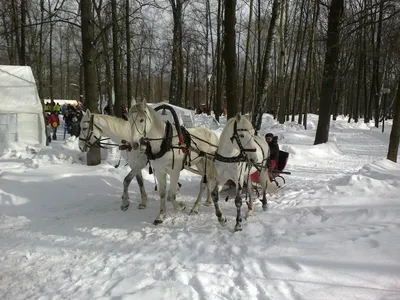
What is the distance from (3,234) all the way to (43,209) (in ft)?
4.08

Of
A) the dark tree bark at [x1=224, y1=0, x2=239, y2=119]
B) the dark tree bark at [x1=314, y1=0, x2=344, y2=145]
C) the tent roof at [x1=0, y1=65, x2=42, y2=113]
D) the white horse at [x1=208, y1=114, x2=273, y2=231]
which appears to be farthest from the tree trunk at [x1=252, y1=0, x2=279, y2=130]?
the tent roof at [x1=0, y1=65, x2=42, y2=113]

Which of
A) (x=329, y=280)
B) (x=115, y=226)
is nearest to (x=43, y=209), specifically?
(x=115, y=226)

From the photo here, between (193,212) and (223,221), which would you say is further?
(193,212)

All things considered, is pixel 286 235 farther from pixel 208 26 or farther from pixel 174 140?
pixel 208 26

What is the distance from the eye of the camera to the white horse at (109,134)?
6.29 m

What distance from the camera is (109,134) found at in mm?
6441

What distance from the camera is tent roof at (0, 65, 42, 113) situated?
13.8m

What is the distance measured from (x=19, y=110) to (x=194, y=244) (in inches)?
479

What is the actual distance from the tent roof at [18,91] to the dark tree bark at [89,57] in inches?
244

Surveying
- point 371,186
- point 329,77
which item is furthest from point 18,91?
point 371,186

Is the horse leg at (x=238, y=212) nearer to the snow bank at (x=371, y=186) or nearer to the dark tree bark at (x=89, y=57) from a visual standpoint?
the snow bank at (x=371, y=186)

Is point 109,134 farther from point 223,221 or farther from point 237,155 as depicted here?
point 223,221

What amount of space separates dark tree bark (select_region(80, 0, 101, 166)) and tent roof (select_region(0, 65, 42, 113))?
244 inches

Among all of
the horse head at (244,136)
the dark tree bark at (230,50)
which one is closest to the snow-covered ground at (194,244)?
the horse head at (244,136)
